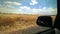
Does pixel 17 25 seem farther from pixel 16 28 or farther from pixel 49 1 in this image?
pixel 49 1

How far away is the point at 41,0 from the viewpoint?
1738 millimetres

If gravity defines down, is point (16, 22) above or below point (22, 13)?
below

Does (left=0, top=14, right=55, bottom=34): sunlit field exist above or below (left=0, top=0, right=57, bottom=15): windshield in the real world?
below

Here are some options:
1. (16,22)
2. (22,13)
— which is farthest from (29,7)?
(16,22)

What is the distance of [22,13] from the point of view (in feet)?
5.47

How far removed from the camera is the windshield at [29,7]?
1.59 meters

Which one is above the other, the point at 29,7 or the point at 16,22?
the point at 29,7

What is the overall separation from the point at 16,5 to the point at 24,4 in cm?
11

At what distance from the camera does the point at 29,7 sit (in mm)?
1695

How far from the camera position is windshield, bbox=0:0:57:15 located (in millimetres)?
1587

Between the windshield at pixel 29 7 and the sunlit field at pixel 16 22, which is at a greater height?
the windshield at pixel 29 7

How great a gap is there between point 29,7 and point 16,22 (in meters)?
0.25

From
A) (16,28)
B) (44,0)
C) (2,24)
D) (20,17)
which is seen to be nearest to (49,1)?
(44,0)

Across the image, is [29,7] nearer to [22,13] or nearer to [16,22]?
[22,13]
